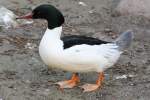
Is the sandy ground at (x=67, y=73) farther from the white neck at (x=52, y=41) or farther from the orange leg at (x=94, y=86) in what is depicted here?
the white neck at (x=52, y=41)

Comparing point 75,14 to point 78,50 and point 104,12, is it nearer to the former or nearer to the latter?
point 104,12

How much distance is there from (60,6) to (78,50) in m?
3.45

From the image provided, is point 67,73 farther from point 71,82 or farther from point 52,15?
point 52,15

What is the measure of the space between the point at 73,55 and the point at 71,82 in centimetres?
54

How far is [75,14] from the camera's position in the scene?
9055 millimetres

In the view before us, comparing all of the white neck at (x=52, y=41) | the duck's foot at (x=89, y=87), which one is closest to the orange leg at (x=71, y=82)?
the duck's foot at (x=89, y=87)

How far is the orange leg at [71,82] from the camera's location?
628 centimetres

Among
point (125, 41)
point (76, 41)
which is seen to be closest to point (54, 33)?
point (76, 41)

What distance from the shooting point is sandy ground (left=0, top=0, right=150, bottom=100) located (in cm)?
611

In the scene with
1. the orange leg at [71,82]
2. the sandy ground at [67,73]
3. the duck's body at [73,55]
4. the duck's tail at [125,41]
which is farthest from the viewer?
the duck's tail at [125,41]

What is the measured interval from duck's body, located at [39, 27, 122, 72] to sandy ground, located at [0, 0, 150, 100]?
337 millimetres

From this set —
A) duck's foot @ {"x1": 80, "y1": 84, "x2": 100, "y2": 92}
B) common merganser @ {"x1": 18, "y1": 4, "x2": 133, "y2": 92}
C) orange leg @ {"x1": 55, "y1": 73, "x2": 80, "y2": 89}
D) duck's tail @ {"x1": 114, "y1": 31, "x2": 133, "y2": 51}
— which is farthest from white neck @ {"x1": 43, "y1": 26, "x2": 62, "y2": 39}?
duck's tail @ {"x1": 114, "y1": 31, "x2": 133, "y2": 51}

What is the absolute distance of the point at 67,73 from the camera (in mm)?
6812

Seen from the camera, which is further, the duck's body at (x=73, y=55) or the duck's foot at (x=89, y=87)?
the duck's foot at (x=89, y=87)
